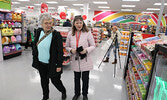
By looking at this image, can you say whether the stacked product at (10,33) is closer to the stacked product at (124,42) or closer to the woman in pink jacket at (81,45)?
the woman in pink jacket at (81,45)

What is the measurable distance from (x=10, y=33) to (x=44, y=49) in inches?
167

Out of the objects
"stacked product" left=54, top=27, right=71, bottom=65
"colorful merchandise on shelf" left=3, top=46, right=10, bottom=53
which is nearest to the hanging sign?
"colorful merchandise on shelf" left=3, top=46, right=10, bottom=53

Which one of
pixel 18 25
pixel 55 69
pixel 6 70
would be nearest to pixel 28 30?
pixel 18 25

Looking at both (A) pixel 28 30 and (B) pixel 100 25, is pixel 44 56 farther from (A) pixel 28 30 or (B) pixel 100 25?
(B) pixel 100 25

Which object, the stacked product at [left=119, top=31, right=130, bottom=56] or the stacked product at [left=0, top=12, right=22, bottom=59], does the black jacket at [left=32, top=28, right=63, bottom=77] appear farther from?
the stacked product at [left=119, top=31, right=130, bottom=56]

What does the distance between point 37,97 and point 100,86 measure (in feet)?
5.12

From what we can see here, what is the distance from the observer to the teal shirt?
1.84 m

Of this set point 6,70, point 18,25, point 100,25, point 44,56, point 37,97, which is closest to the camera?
point 44,56

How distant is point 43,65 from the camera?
6.57 feet

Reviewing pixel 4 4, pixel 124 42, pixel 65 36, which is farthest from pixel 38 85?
pixel 124 42

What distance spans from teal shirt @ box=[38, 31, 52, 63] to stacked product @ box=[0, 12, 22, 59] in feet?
13.0

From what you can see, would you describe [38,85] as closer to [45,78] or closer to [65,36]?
[45,78]

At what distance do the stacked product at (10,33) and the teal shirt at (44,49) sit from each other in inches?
156

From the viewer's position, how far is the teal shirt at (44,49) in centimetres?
184
